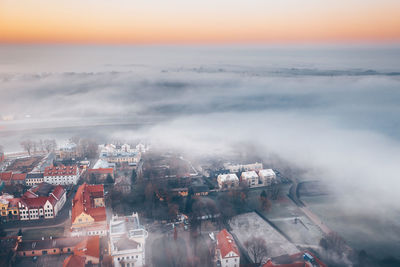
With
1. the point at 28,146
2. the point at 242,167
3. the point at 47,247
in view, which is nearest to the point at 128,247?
the point at 47,247

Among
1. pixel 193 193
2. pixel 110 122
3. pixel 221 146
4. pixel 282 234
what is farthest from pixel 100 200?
pixel 110 122

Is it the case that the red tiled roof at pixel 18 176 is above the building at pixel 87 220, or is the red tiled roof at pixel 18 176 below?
below

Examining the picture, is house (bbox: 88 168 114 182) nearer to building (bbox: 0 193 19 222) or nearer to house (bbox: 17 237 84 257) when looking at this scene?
building (bbox: 0 193 19 222)

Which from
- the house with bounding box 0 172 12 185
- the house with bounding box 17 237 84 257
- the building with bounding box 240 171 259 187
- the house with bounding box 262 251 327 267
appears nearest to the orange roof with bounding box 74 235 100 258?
the house with bounding box 17 237 84 257

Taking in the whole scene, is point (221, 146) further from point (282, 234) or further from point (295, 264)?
point (295, 264)

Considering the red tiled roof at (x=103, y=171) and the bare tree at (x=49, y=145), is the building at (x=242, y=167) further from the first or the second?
the bare tree at (x=49, y=145)

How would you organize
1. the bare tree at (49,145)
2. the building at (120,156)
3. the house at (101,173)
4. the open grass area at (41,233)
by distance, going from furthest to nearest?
1. the bare tree at (49,145)
2. the building at (120,156)
3. the house at (101,173)
4. the open grass area at (41,233)

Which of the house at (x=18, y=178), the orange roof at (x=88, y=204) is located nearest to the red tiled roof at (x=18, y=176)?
the house at (x=18, y=178)
